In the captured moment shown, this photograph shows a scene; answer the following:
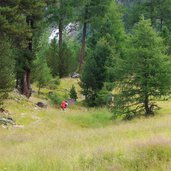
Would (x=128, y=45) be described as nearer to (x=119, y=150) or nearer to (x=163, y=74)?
(x=163, y=74)

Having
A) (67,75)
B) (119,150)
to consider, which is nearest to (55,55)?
(67,75)

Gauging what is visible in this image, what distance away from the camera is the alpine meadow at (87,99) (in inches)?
314

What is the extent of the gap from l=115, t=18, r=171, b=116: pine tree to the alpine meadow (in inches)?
2.4

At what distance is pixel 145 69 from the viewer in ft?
76.2

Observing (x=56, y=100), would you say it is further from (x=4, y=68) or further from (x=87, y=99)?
(x=4, y=68)

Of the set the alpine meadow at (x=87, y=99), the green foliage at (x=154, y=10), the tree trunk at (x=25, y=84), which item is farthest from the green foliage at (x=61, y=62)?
the green foliage at (x=154, y=10)

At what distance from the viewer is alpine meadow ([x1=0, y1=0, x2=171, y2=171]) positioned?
798cm

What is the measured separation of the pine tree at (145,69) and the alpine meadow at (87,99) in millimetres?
60

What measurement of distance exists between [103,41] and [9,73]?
1340cm

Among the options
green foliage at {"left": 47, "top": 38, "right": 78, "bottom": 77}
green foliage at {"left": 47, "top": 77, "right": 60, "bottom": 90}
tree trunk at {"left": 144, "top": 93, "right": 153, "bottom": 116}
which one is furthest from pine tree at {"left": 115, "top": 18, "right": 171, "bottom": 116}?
green foliage at {"left": 47, "top": 38, "right": 78, "bottom": 77}

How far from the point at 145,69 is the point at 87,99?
469 inches

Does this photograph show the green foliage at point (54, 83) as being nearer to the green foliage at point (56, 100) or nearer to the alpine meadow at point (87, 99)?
the alpine meadow at point (87, 99)

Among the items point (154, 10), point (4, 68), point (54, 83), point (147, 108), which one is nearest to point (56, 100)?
point (54, 83)

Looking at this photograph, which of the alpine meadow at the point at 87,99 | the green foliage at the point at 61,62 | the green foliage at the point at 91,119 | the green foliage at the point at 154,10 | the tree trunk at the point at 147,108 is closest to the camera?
the alpine meadow at the point at 87,99
